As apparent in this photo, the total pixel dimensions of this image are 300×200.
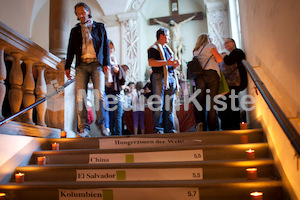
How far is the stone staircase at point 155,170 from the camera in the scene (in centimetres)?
263

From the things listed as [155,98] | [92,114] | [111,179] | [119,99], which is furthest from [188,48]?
[111,179]

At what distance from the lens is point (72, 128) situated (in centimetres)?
473

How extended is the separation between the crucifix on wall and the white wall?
6527 mm

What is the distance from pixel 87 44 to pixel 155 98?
1.14 meters

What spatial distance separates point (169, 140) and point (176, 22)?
7.85 meters

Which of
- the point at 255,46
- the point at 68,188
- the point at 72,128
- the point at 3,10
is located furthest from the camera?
the point at 3,10

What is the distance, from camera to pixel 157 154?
324cm

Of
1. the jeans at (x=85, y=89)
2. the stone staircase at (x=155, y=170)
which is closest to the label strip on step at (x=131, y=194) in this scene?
the stone staircase at (x=155, y=170)

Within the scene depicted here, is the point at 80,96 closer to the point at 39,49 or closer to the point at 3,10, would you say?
the point at 39,49

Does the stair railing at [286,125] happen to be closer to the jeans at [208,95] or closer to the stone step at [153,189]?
the stone step at [153,189]

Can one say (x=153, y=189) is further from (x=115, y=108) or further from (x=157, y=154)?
(x=115, y=108)

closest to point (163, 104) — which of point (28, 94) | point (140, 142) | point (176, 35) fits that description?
point (140, 142)

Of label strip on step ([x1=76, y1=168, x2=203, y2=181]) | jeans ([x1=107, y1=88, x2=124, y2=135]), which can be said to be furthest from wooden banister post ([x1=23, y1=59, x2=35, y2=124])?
jeans ([x1=107, y1=88, x2=124, y2=135])

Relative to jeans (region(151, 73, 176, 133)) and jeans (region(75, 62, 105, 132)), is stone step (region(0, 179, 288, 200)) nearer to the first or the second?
jeans (region(75, 62, 105, 132))
